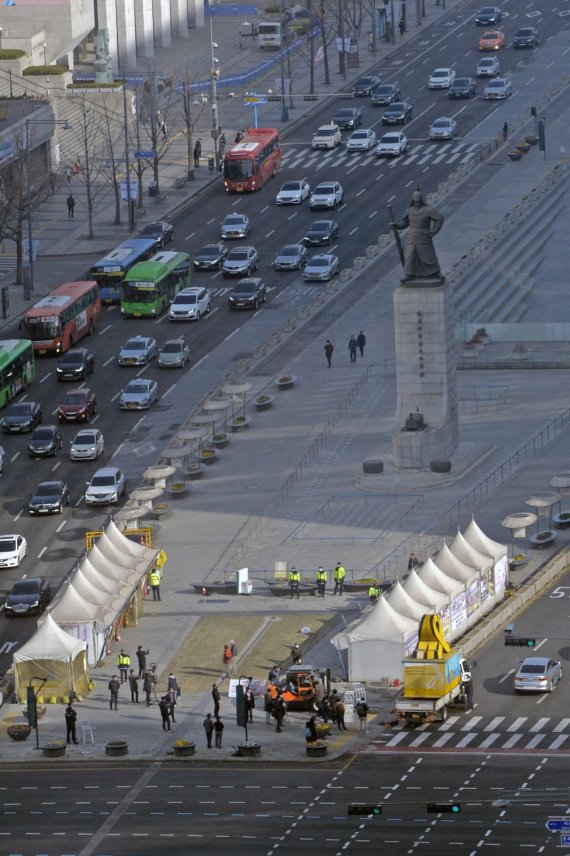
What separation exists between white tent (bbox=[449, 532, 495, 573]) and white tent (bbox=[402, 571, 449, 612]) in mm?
4087

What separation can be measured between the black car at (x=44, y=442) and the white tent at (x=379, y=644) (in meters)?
38.9

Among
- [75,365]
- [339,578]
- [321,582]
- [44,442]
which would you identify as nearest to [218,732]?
[321,582]

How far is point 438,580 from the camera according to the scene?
131000 mm

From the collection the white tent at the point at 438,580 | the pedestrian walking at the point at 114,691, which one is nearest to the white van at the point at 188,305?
the white tent at the point at 438,580

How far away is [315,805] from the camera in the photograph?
110 meters

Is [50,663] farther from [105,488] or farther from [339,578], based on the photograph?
[105,488]

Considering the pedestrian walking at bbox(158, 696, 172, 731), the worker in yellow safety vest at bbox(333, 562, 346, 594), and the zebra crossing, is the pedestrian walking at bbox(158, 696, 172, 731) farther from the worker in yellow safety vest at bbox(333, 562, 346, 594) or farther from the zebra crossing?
the worker in yellow safety vest at bbox(333, 562, 346, 594)

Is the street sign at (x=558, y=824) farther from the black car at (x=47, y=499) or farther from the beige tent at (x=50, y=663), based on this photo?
the black car at (x=47, y=499)

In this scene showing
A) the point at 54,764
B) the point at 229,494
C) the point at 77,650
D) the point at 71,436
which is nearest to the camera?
the point at 54,764

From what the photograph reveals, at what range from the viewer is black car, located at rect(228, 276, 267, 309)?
614ft

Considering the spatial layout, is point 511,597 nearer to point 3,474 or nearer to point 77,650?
point 77,650

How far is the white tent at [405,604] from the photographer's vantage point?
127406 mm

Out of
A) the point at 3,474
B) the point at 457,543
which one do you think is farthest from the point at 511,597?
the point at 3,474

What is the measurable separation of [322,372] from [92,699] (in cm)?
5054
